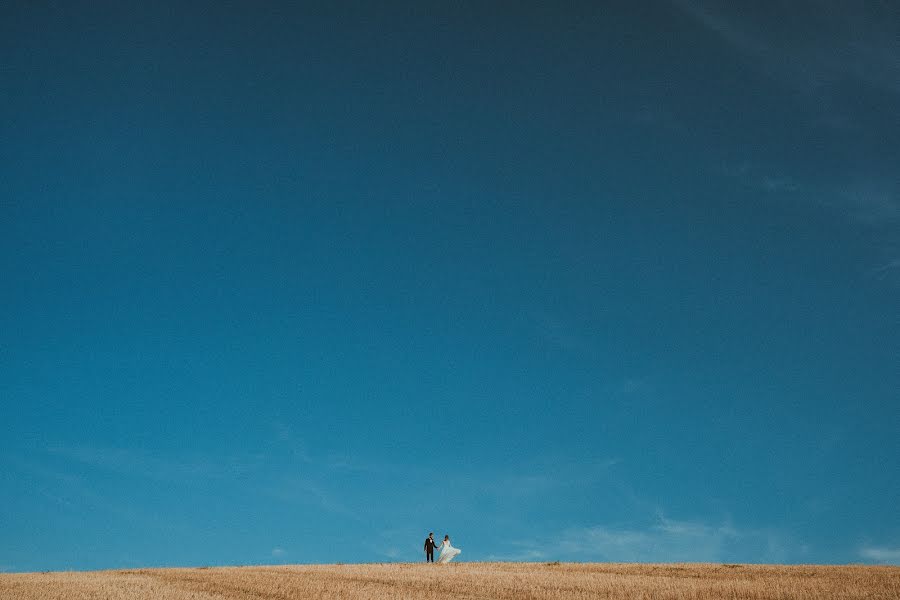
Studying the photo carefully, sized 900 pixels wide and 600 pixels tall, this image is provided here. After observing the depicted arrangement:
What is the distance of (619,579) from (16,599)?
24.1 meters

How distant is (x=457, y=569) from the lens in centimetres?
3806

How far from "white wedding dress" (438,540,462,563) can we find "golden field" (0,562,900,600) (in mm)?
3913

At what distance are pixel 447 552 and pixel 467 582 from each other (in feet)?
40.4

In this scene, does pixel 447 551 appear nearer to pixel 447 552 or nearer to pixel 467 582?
pixel 447 552

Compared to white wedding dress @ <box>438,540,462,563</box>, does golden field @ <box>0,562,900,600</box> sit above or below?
below

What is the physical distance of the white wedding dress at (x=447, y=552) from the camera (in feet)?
145

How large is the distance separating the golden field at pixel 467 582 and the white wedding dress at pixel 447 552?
3.91 m

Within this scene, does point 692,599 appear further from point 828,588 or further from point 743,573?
point 743,573

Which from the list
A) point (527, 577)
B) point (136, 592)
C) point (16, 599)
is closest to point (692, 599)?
point (527, 577)

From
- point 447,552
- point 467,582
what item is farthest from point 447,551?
point 467,582

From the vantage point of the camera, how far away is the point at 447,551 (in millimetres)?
44500

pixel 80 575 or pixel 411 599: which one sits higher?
pixel 80 575

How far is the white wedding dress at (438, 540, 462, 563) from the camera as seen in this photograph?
4429 cm

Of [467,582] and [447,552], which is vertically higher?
[447,552]
